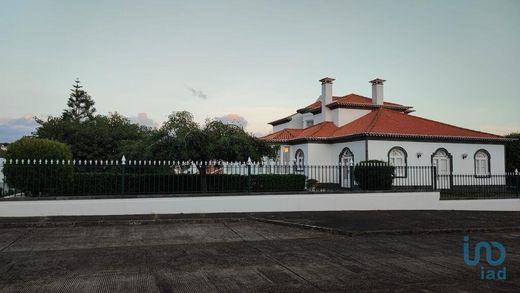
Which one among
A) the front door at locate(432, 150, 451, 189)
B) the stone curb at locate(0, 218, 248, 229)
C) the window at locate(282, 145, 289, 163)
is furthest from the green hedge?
the front door at locate(432, 150, 451, 189)

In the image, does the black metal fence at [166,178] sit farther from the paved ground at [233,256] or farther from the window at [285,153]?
the window at [285,153]

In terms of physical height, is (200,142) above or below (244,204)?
above

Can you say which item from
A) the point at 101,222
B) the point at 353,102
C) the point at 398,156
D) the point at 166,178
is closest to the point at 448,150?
the point at 398,156

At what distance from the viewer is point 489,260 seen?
25.8ft

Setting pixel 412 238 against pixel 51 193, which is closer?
pixel 412 238

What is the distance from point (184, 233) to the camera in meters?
11.0

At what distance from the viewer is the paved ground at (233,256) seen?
6.02m

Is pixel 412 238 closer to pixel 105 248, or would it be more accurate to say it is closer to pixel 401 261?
pixel 401 261

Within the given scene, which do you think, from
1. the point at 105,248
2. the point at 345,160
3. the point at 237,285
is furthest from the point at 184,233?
the point at 345,160

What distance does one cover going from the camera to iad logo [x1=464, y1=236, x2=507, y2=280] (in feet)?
21.7

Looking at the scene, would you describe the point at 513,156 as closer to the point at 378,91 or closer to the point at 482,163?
the point at 482,163

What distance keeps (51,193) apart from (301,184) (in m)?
10.1

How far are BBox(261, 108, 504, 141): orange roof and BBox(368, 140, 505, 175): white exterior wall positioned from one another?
66 cm

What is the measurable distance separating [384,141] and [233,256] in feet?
72.1
